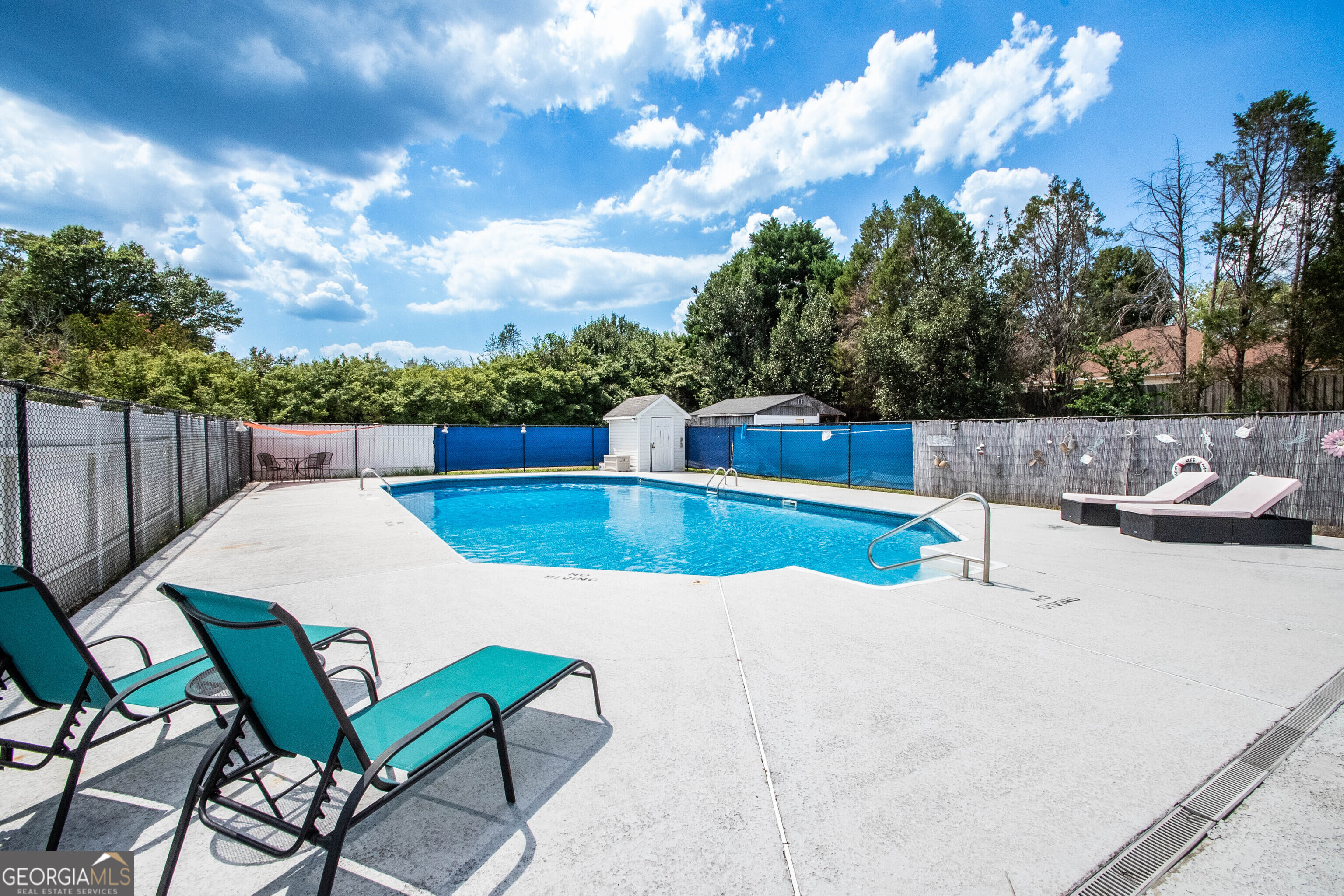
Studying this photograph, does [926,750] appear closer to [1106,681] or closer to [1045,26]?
[1106,681]

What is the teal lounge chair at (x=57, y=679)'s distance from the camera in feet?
5.90

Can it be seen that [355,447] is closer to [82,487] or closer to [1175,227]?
[82,487]

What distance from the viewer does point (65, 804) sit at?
1.73 metres

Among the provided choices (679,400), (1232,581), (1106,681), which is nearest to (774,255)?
(679,400)

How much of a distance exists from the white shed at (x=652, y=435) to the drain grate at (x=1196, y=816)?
58.4 ft

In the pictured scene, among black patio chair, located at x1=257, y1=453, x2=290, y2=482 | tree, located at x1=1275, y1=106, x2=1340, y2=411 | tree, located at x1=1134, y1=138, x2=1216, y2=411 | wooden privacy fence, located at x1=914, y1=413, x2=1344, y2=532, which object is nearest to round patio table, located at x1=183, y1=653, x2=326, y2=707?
wooden privacy fence, located at x1=914, y1=413, x2=1344, y2=532

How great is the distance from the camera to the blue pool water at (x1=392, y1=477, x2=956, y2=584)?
816 cm

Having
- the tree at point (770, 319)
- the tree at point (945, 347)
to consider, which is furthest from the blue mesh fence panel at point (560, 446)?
the tree at point (945, 347)

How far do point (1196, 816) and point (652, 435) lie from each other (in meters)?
18.4

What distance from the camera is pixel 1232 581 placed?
17.2 ft

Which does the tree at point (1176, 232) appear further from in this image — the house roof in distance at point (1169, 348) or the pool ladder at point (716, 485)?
the pool ladder at point (716, 485)

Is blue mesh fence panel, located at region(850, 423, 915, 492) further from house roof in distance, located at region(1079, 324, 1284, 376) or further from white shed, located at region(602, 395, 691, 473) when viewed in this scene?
house roof in distance, located at region(1079, 324, 1284, 376)

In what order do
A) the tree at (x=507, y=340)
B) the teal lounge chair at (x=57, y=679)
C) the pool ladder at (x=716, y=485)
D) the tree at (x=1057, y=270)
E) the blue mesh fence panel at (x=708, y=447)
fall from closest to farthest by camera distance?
the teal lounge chair at (x=57, y=679)
the pool ladder at (x=716, y=485)
the blue mesh fence panel at (x=708, y=447)
the tree at (x=1057, y=270)
the tree at (x=507, y=340)

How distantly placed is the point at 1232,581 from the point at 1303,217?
16.3 metres
